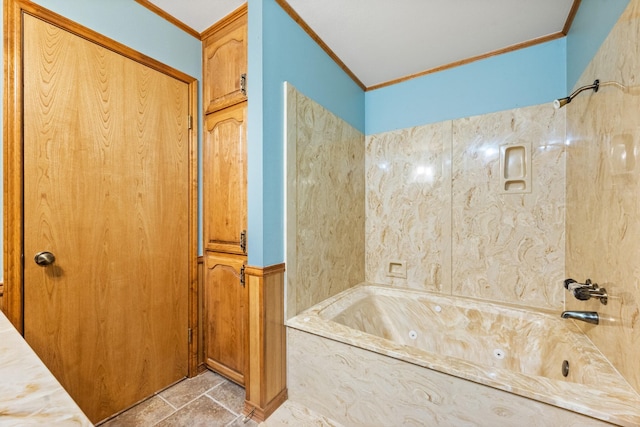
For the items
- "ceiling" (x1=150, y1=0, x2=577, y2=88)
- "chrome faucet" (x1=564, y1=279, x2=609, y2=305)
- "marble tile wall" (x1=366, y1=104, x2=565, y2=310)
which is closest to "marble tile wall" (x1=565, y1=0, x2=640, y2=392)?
"chrome faucet" (x1=564, y1=279, x2=609, y2=305)

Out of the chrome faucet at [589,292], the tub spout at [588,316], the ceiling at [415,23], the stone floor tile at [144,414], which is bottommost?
the stone floor tile at [144,414]

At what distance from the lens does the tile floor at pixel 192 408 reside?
4.70ft

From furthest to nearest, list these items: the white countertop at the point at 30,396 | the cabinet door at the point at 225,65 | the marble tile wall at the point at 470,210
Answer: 1. the marble tile wall at the point at 470,210
2. the cabinet door at the point at 225,65
3. the white countertop at the point at 30,396

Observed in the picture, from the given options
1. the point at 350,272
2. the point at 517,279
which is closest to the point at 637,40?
the point at 517,279

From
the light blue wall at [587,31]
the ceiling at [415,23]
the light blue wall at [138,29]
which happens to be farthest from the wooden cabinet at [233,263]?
the light blue wall at [587,31]

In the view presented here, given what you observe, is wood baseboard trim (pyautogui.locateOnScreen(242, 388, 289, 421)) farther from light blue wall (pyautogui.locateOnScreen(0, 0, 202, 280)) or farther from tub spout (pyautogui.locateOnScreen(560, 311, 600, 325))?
light blue wall (pyautogui.locateOnScreen(0, 0, 202, 280))

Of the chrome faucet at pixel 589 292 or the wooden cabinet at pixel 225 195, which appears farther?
the wooden cabinet at pixel 225 195

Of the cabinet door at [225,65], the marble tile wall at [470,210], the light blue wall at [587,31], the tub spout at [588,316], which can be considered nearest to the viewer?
the light blue wall at [587,31]

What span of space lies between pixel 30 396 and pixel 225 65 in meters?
1.82

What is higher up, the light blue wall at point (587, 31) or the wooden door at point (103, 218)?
the light blue wall at point (587, 31)

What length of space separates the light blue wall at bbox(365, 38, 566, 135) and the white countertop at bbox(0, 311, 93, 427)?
8.10 ft

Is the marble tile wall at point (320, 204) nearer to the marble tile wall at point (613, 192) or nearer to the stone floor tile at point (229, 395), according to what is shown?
the stone floor tile at point (229, 395)

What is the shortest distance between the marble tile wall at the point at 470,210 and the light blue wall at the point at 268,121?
45.9 inches

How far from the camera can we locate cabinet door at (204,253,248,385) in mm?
1706
